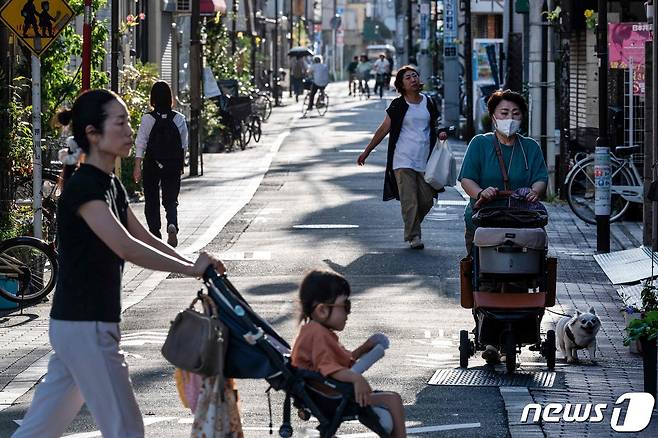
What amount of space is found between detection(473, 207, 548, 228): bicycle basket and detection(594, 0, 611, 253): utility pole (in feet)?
23.0

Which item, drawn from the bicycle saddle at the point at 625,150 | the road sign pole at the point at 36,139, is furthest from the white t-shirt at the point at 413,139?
the road sign pole at the point at 36,139

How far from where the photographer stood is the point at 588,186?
874 inches

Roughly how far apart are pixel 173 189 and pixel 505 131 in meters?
7.42

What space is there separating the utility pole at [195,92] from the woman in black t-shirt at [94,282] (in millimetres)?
21524

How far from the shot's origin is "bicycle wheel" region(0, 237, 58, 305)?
13.6m

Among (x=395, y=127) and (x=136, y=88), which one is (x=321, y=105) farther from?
(x=395, y=127)

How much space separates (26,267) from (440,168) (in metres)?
4.72

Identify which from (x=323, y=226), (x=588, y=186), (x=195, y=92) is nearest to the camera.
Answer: (x=323, y=226)

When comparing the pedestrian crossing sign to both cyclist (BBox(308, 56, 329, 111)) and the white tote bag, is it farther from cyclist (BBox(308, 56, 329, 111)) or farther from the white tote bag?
cyclist (BBox(308, 56, 329, 111))

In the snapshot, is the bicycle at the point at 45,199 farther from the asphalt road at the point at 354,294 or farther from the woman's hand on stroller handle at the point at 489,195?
the woman's hand on stroller handle at the point at 489,195

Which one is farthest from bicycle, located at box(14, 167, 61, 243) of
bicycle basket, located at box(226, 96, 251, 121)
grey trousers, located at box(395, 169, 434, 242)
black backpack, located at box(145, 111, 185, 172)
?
bicycle basket, located at box(226, 96, 251, 121)

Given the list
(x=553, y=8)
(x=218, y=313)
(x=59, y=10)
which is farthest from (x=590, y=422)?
(x=553, y=8)

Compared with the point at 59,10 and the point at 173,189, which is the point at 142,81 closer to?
the point at 173,189

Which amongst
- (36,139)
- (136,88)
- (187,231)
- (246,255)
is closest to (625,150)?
(187,231)
